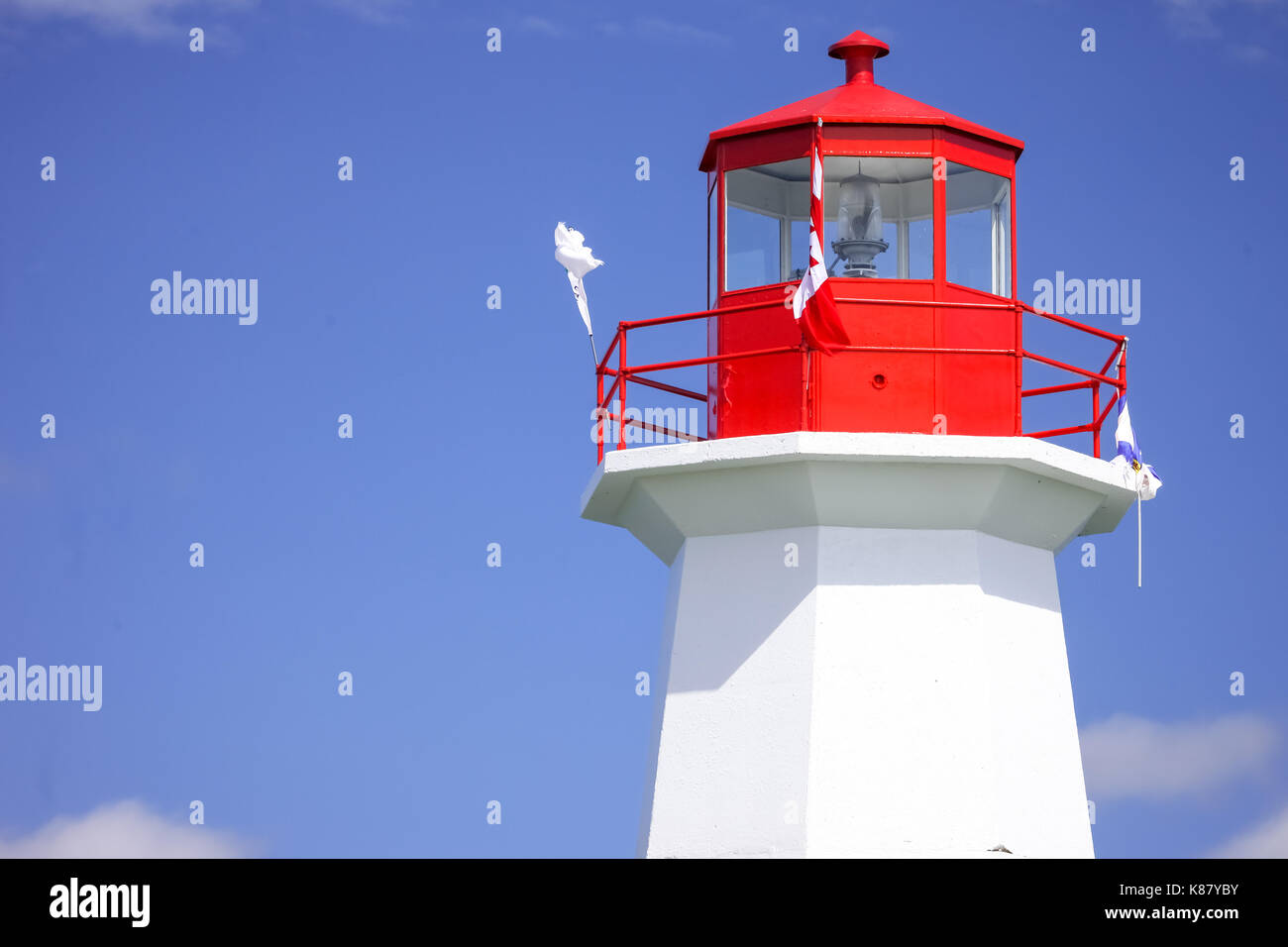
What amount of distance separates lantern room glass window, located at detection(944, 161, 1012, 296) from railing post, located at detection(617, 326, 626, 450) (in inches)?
102

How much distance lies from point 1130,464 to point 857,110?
139 inches

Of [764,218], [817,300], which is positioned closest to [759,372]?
[817,300]

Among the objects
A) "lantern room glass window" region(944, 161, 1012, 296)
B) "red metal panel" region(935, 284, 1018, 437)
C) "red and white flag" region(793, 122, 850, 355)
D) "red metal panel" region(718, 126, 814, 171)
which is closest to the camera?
"red and white flag" region(793, 122, 850, 355)

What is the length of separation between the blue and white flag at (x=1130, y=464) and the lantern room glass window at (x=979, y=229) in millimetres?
1391

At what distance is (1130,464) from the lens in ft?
69.3

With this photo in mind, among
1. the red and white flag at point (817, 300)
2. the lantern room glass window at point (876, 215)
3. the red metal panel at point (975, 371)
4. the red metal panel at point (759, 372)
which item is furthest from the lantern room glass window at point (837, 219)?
the red and white flag at point (817, 300)

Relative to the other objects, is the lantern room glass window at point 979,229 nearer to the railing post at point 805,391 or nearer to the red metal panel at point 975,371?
the red metal panel at point 975,371

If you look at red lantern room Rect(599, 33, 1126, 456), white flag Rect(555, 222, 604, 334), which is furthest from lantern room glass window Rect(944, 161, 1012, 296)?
white flag Rect(555, 222, 604, 334)

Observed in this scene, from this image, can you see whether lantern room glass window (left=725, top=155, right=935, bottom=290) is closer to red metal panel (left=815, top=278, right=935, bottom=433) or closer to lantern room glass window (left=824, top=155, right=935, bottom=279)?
lantern room glass window (left=824, top=155, right=935, bottom=279)

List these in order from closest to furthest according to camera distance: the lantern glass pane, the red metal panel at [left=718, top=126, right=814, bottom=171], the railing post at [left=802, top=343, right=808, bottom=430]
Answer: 1. the railing post at [left=802, top=343, right=808, bottom=430]
2. the red metal panel at [left=718, top=126, right=814, bottom=171]
3. the lantern glass pane

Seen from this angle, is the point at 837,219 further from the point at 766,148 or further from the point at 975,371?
the point at 975,371

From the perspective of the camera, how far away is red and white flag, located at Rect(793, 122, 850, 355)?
1972 centimetres
